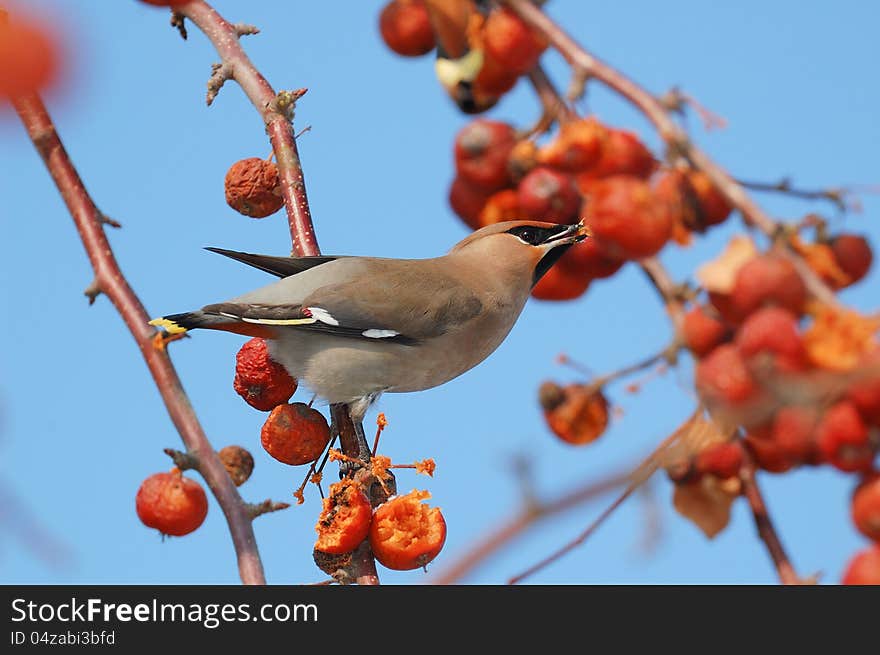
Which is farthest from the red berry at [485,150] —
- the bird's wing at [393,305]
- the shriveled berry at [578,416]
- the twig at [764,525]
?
the bird's wing at [393,305]

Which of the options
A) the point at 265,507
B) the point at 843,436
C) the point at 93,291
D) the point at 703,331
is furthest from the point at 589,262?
the point at 93,291

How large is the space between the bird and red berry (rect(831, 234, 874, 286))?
2.24m

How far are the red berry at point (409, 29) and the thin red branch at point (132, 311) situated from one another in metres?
1.29

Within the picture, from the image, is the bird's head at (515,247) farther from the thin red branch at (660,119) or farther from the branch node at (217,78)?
the thin red branch at (660,119)

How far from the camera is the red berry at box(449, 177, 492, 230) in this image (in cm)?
216

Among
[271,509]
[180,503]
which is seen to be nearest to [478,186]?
[271,509]

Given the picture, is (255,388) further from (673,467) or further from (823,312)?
(823,312)

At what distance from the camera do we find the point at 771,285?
165 centimetres

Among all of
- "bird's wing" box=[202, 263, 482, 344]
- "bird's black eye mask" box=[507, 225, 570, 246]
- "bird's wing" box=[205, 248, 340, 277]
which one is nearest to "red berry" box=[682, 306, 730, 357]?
"bird's black eye mask" box=[507, 225, 570, 246]

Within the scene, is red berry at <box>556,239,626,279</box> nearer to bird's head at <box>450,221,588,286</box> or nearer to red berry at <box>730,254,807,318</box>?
red berry at <box>730,254,807,318</box>

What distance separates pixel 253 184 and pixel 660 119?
2580 millimetres
